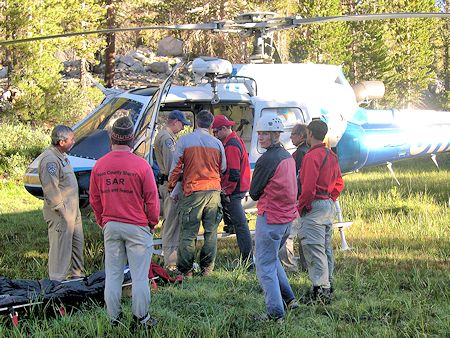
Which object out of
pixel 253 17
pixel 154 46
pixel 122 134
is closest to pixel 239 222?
pixel 122 134

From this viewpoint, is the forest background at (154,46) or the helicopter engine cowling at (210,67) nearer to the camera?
the helicopter engine cowling at (210,67)

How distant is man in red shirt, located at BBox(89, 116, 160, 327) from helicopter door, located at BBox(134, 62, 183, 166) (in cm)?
179

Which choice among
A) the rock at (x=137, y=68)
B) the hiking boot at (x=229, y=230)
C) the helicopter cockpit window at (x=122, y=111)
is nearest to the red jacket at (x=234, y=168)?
the hiking boot at (x=229, y=230)

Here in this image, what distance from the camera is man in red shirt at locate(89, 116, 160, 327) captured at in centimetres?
446

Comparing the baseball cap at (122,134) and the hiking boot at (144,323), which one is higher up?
the baseball cap at (122,134)

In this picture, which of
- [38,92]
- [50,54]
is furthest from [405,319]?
[50,54]

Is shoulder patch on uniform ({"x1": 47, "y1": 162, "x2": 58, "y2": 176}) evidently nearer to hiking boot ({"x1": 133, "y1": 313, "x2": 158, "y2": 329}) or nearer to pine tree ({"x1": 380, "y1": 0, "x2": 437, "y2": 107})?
hiking boot ({"x1": 133, "y1": 313, "x2": 158, "y2": 329})

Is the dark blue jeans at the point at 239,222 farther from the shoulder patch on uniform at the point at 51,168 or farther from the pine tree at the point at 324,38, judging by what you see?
the pine tree at the point at 324,38

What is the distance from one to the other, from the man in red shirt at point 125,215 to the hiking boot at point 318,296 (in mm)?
1549

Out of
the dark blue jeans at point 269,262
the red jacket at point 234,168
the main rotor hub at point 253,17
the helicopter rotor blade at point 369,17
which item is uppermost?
the main rotor hub at point 253,17

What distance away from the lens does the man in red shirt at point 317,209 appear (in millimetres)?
5457

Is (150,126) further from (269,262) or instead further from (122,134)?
(269,262)

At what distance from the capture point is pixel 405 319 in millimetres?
4973

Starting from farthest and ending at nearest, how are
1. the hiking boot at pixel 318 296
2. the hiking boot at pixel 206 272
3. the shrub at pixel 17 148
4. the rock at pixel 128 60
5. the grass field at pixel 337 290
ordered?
the rock at pixel 128 60
the shrub at pixel 17 148
the hiking boot at pixel 206 272
the hiking boot at pixel 318 296
the grass field at pixel 337 290
